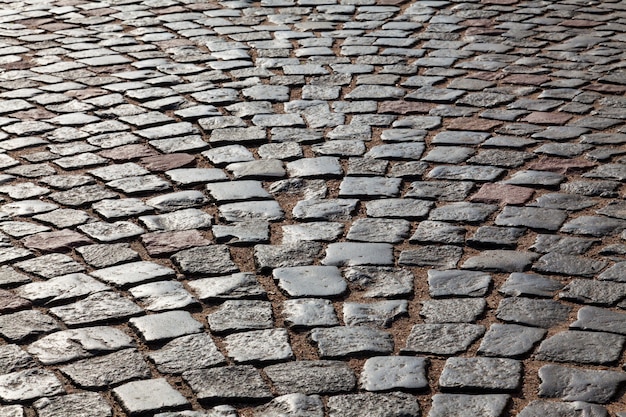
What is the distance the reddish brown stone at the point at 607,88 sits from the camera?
6312mm

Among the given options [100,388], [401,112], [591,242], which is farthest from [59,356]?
[401,112]

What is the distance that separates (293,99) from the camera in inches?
246

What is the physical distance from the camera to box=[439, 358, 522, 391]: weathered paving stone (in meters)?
3.34

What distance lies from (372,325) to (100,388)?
997 millimetres

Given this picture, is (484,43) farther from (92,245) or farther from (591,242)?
(92,245)

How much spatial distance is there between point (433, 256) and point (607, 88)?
104 inches

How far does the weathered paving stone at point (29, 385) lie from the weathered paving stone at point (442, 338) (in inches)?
46.4

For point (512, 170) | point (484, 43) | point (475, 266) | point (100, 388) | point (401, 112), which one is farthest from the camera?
point (484, 43)

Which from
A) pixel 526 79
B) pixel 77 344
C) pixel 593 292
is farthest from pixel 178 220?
pixel 526 79

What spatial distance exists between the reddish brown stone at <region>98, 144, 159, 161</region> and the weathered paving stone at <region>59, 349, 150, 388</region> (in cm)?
199

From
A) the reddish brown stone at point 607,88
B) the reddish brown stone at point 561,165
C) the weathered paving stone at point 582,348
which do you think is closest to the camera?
the weathered paving stone at point 582,348

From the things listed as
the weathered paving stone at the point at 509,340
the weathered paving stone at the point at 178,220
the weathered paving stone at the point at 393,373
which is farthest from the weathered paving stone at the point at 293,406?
the weathered paving stone at the point at 178,220

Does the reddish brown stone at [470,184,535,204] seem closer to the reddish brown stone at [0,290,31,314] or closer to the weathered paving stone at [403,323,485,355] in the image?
the weathered paving stone at [403,323,485,355]

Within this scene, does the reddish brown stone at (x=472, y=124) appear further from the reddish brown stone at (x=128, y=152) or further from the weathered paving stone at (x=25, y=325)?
the weathered paving stone at (x=25, y=325)
